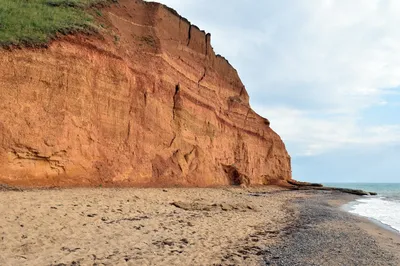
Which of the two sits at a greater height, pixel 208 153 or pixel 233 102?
pixel 233 102

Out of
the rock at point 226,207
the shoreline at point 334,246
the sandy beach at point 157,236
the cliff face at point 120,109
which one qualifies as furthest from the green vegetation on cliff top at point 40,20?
the shoreline at point 334,246

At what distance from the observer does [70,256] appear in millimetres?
6840

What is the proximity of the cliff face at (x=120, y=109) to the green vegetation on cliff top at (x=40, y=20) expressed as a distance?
1.98 feet

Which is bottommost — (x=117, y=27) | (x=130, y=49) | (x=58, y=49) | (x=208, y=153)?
(x=208, y=153)

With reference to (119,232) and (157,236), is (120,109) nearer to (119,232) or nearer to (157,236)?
(119,232)

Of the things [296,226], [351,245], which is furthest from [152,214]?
[351,245]

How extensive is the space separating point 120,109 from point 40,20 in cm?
605

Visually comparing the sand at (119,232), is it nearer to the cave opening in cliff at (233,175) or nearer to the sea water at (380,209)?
the sea water at (380,209)

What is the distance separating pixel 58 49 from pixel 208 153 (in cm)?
1557

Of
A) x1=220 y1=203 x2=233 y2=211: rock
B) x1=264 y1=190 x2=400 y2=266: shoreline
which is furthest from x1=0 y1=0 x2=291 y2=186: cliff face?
x1=264 y1=190 x2=400 y2=266: shoreline

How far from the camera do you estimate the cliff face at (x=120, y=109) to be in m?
14.5

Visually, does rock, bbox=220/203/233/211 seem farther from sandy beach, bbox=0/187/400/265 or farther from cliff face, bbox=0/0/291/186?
cliff face, bbox=0/0/291/186

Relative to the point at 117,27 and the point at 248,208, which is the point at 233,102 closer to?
the point at 117,27

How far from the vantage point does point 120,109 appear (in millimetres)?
18641
